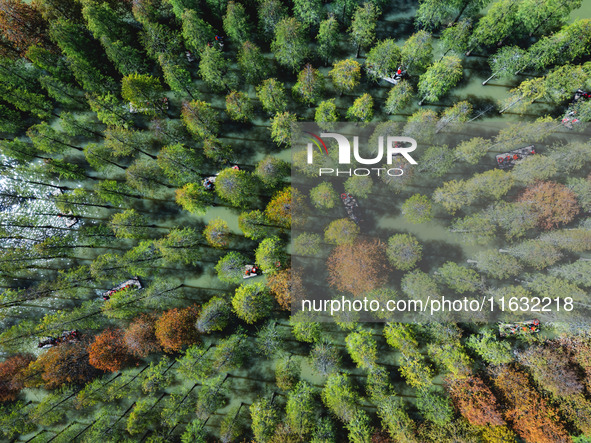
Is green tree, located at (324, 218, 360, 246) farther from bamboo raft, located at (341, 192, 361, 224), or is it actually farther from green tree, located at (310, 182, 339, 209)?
bamboo raft, located at (341, 192, 361, 224)

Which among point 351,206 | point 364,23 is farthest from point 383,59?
point 351,206

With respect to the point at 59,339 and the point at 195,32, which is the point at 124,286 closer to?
the point at 59,339

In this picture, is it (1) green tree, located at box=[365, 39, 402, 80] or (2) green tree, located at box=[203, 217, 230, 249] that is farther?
(1) green tree, located at box=[365, 39, 402, 80]

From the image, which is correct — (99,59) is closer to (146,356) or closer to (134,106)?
(134,106)

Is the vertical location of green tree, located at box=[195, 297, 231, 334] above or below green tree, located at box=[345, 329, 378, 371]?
above

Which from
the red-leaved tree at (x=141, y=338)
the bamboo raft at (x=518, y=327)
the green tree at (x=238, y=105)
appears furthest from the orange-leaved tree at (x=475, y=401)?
the green tree at (x=238, y=105)

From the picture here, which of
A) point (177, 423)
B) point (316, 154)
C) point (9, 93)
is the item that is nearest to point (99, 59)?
point (9, 93)

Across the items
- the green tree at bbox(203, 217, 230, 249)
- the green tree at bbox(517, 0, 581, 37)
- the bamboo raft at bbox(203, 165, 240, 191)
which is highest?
the green tree at bbox(517, 0, 581, 37)

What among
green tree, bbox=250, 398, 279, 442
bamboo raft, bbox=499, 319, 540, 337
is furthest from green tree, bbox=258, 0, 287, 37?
bamboo raft, bbox=499, 319, 540, 337
